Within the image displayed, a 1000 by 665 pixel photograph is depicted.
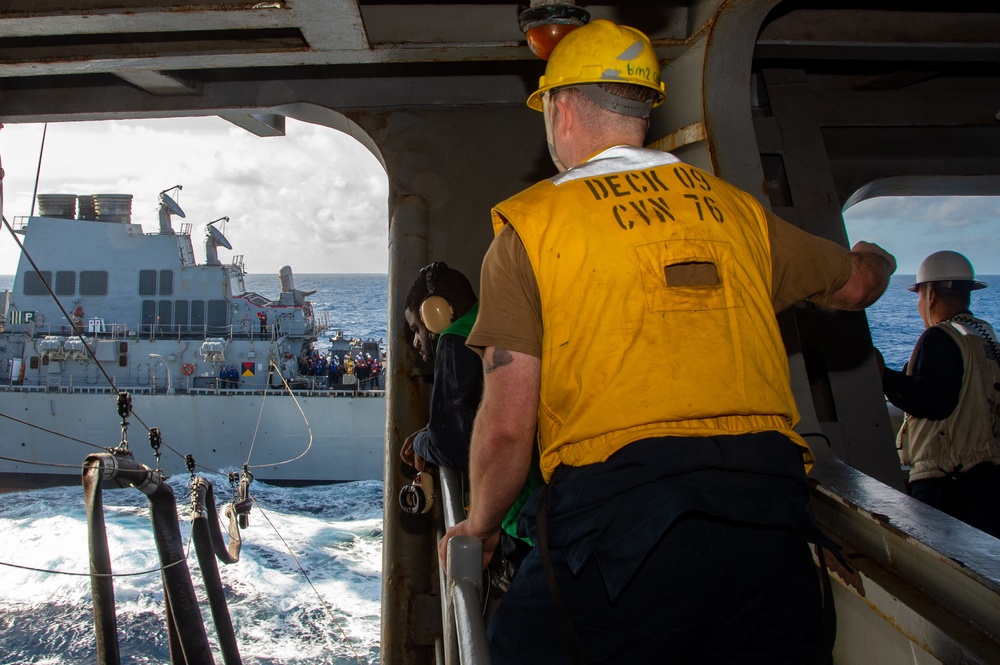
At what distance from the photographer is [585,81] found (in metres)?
1.49

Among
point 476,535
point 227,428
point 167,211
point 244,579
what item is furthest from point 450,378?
point 167,211

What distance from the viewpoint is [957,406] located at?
3.10 metres

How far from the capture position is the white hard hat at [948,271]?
3.32 m

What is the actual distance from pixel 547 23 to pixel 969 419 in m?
2.37

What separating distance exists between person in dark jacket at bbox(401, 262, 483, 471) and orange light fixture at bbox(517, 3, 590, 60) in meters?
0.90

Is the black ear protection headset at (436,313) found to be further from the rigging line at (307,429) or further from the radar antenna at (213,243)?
the radar antenna at (213,243)

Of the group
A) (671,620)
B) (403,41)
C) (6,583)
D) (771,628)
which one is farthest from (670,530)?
(6,583)

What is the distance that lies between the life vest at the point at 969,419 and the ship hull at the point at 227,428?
74.2 feet

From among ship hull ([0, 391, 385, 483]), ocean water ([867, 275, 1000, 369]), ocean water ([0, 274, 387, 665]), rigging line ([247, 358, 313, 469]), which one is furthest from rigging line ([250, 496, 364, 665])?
ocean water ([867, 275, 1000, 369])

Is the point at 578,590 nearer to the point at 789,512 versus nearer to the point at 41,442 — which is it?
the point at 789,512

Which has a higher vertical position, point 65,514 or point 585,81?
point 585,81

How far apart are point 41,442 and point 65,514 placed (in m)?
2.65

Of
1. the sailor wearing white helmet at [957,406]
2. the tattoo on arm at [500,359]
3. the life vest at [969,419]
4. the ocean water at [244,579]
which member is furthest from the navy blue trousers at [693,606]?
the ocean water at [244,579]

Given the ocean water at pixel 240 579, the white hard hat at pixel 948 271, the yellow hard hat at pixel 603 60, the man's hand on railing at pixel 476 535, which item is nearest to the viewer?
the yellow hard hat at pixel 603 60
